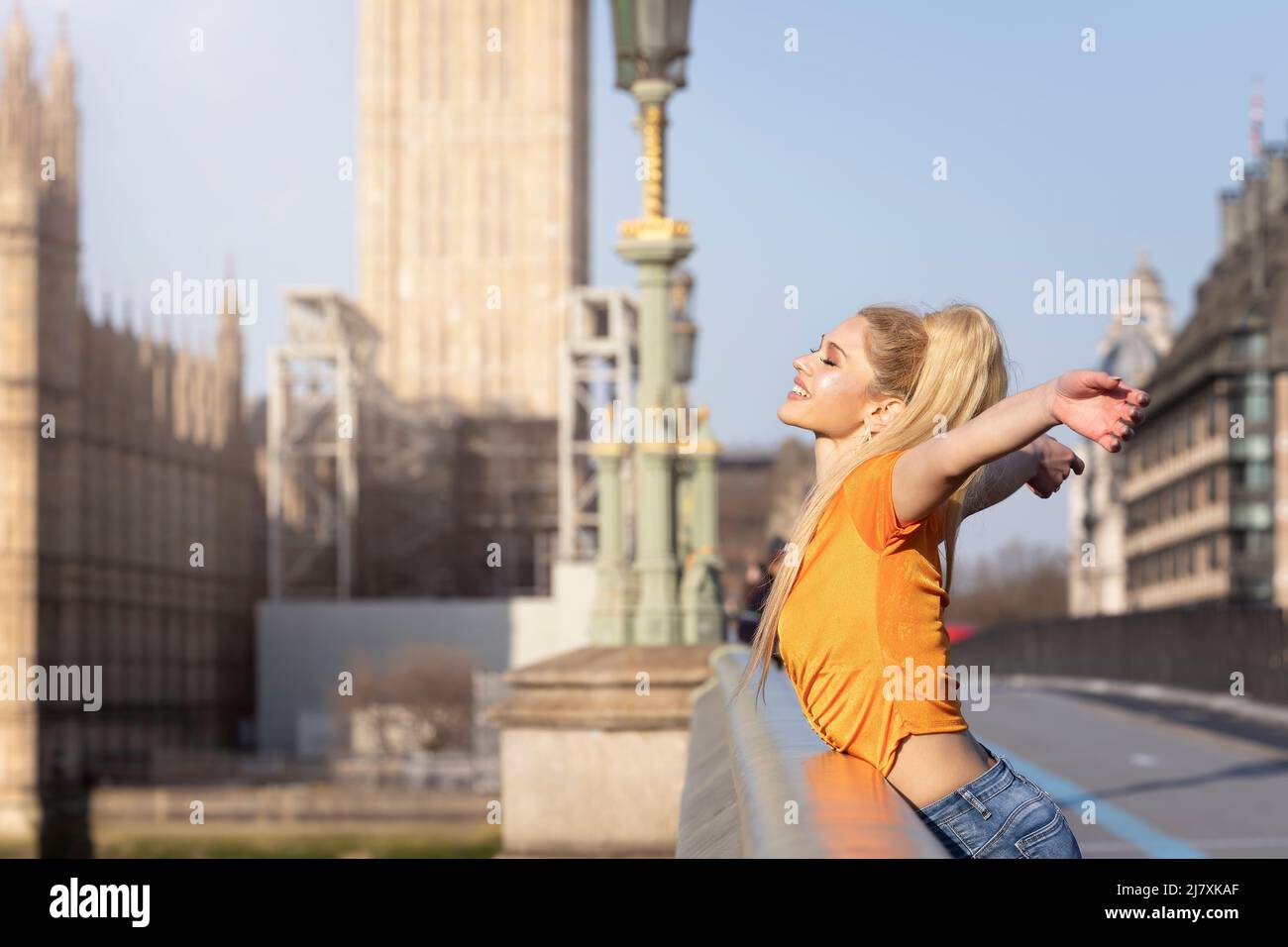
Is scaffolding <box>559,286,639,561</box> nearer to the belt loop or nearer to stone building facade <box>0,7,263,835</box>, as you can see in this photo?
stone building facade <box>0,7,263,835</box>

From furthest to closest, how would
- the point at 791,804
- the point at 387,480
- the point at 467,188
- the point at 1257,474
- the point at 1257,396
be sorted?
1. the point at 467,188
2. the point at 387,480
3. the point at 1257,474
4. the point at 1257,396
5. the point at 791,804

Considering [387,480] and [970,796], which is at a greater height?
[387,480]

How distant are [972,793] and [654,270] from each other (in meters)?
9.04

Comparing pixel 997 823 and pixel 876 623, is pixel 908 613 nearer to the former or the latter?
pixel 876 623

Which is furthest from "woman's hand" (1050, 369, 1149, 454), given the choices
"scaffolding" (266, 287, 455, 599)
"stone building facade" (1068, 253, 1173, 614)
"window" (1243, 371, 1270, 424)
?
"stone building facade" (1068, 253, 1173, 614)

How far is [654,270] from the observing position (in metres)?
11.9

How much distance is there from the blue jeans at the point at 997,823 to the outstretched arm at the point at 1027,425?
452 millimetres

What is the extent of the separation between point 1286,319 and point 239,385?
41932 mm

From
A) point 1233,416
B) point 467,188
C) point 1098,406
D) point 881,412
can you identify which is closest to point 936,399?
point 881,412

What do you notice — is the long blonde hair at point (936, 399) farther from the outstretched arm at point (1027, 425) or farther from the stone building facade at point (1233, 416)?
the stone building facade at point (1233, 416)

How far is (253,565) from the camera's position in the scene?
83312 mm

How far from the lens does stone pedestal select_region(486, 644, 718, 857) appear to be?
937 centimetres

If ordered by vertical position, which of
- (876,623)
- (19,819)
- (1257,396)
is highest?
(1257,396)
